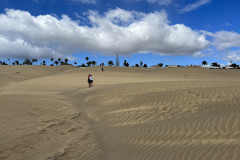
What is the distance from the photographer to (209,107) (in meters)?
8.66

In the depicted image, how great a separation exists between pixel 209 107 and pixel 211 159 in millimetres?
4906

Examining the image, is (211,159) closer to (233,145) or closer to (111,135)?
Result: (233,145)

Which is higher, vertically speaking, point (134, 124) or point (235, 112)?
point (235, 112)

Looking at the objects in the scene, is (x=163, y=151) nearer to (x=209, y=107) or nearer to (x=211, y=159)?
(x=211, y=159)

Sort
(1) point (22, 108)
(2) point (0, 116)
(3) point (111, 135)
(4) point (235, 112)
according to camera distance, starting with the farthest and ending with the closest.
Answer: (1) point (22, 108) → (2) point (0, 116) → (4) point (235, 112) → (3) point (111, 135)

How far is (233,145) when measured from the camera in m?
4.73

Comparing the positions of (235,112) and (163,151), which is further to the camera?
(235,112)

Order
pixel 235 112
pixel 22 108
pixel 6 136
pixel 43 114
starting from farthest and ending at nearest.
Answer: pixel 22 108 → pixel 43 114 → pixel 235 112 → pixel 6 136

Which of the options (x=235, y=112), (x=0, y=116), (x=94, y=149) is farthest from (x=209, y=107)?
(x=0, y=116)

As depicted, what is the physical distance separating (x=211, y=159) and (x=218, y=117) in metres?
3.10

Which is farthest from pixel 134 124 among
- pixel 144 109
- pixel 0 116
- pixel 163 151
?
pixel 0 116

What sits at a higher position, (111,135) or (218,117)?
(218,117)

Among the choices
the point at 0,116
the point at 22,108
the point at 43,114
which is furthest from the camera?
the point at 22,108

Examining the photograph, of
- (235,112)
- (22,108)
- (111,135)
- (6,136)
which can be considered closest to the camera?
(6,136)
